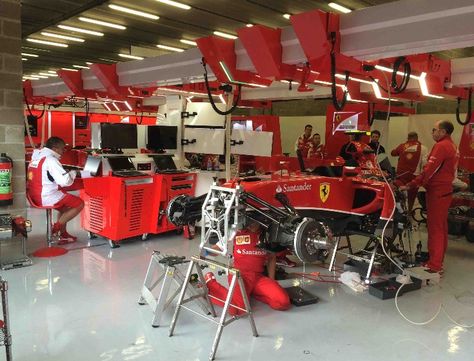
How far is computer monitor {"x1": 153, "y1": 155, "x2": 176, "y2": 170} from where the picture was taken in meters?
5.88

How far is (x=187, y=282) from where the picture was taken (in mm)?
2973

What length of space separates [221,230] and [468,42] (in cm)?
187

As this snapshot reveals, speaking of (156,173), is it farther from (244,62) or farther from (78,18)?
(78,18)

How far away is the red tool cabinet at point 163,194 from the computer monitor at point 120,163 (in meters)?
0.38

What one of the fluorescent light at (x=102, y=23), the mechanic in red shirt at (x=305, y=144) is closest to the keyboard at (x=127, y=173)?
the fluorescent light at (x=102, y=23)

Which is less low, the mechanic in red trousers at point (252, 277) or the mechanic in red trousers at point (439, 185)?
the mechanic in red trousers at point (439, 185)

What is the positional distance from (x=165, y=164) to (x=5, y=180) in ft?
7.08

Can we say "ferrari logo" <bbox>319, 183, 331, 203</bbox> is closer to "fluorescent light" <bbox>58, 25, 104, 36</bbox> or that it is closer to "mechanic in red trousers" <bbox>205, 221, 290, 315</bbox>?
"mechanic in red trousers" <bbox>205, 221, 290, 315</bbox>

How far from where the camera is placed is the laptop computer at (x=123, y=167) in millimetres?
5238

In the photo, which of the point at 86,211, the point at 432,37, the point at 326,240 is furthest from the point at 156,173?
the point at 432,37

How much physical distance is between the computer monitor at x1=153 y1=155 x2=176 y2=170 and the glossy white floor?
1869 mm

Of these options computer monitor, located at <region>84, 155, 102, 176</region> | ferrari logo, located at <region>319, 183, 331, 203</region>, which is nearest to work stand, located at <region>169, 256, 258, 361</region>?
ferrari logo, located at <region>319, 183, 331, 203</region>

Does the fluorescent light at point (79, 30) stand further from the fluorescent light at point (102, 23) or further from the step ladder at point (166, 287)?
the step ladder at point (166, 287)

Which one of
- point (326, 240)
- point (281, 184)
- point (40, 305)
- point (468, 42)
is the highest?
point (468, 42)
